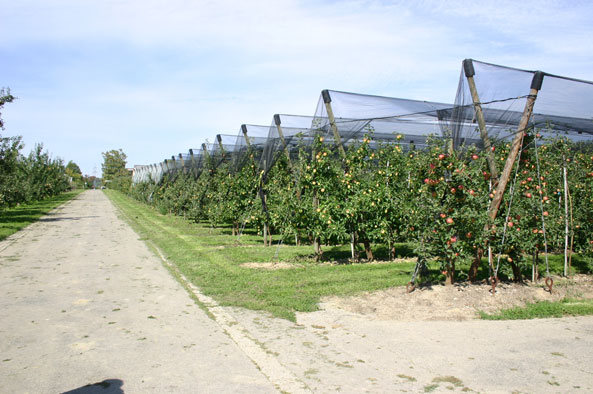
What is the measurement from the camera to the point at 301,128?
1327 cm

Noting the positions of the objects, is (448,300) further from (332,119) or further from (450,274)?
(332,119)

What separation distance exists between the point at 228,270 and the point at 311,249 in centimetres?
341

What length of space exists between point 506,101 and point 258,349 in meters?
5.27

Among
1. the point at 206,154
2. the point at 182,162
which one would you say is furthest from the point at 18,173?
the point at 206,154

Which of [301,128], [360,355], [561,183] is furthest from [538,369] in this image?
[301,128]

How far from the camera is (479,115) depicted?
7.24 m

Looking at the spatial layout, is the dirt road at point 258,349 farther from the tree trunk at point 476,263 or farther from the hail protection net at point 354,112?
the hail protection net at point 354,112

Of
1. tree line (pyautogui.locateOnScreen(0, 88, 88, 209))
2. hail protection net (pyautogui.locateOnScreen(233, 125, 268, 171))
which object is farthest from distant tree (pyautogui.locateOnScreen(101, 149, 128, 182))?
hail protection net (pyautogui.locateOnScreen(233, 125, 268, 171))

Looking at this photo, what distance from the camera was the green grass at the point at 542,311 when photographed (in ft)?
19.8

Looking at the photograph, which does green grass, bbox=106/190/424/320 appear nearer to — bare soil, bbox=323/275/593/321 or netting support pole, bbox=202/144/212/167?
bare soil, bbox=323/275/593/321

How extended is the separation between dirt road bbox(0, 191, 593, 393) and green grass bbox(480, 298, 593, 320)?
209 millimetres

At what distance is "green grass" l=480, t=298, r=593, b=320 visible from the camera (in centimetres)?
603

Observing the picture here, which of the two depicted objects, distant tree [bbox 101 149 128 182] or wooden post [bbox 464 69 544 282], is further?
distant tree [bbox 101 149 128 182]

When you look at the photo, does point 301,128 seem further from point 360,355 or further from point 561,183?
point 360,355
